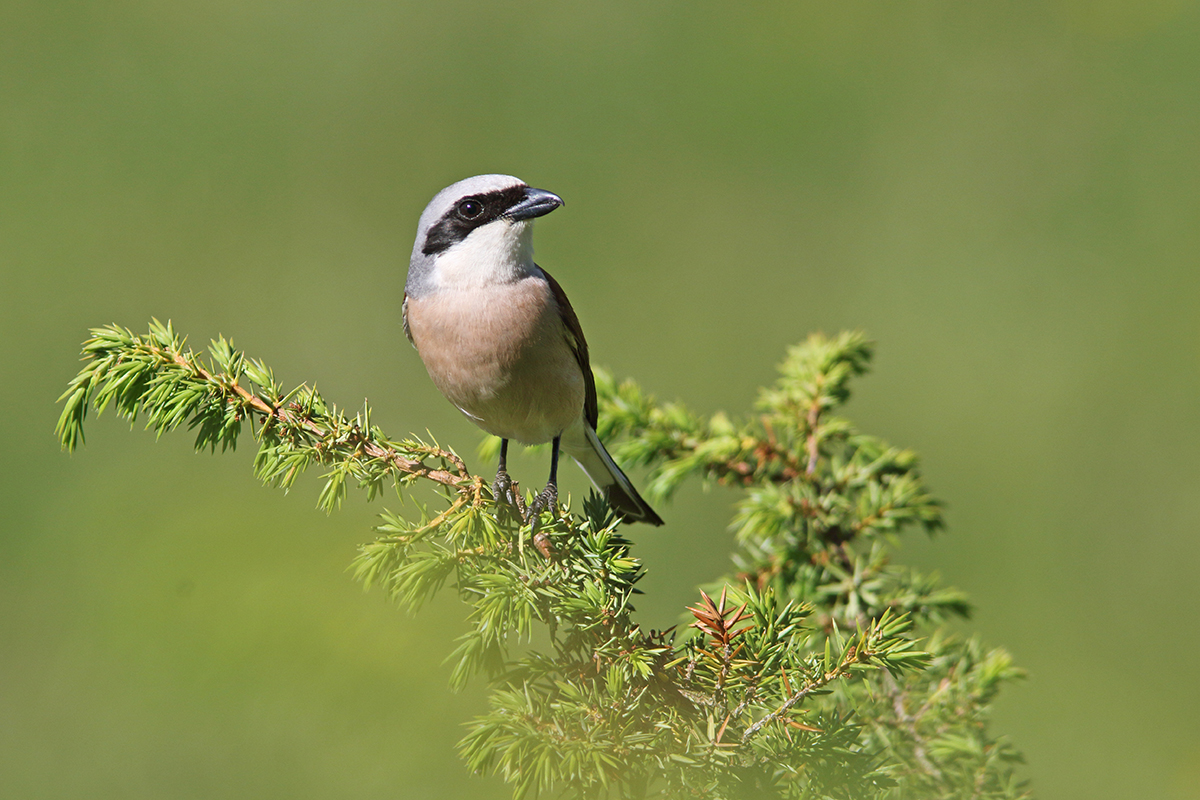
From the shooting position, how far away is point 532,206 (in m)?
3.17

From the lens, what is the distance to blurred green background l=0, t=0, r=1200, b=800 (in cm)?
484

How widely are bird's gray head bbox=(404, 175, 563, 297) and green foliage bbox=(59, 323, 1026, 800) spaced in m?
0.75

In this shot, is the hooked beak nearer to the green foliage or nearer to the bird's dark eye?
the bird's dark eye

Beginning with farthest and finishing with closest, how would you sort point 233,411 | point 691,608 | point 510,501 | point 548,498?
point 548,498
point 510,501
point 233,411
point 691,608

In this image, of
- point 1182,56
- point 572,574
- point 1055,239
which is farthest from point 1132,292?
point 572,574

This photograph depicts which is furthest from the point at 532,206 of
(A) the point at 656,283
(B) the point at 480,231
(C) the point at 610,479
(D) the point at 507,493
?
(A) the point at 656,283

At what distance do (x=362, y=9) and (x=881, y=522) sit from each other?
9724 mm

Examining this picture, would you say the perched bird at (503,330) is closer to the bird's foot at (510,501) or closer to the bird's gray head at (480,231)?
the bird's gray head at (480,231)

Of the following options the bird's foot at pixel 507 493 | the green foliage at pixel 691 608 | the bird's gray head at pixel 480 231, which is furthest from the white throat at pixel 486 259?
the bird's foot at pixel 507 493

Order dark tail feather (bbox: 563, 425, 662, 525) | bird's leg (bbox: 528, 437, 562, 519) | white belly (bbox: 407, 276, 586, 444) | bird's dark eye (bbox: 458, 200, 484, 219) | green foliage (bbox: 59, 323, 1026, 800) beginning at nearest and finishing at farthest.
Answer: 1. green foliage (bbox: 59, 323, 1026, 800)
2. bird's leg (bbox: 528, 437, 562, 519)
3. white belly (bbox: 407, 276, 586, 444)
4. dark tail feather (bbox: 563, 425, 662, 525)
5. bird's dark eye (bbox: 458, 200, 484, 219)

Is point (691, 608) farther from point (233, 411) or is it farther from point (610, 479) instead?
point (610, 479)

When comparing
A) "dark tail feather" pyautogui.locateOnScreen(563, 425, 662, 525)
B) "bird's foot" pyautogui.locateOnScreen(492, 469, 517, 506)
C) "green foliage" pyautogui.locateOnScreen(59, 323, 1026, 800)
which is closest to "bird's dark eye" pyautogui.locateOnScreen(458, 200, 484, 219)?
"dark tail feather" pyautogui.locateOnScreen(563, 425, 662, 525)

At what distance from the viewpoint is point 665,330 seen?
307 inches

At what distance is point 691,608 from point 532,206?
1.81 meters
